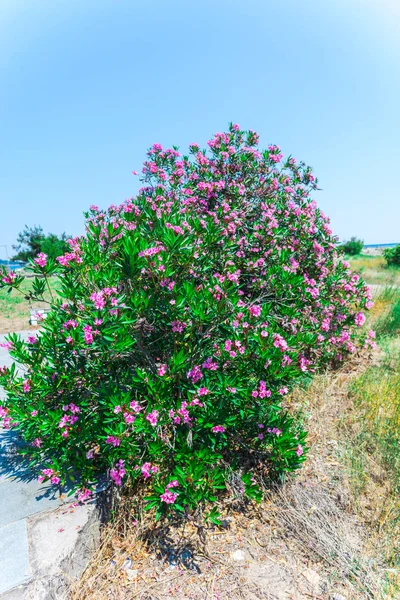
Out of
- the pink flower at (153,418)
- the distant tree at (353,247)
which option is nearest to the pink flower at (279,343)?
the pink flower at (153,418)

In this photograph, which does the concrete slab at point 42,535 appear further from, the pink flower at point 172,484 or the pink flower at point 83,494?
the pink flower at point 172,484

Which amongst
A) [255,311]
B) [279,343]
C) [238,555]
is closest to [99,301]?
[255,311]

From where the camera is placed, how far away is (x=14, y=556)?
73.4 inches

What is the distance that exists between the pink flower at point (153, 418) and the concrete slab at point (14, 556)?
0.99 meters

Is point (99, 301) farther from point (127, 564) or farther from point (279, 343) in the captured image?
point (127, 564)

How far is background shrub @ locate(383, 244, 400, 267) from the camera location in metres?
17.9

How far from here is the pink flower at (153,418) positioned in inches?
76.3

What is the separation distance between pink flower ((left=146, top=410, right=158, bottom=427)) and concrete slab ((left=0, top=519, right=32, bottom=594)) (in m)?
0.99

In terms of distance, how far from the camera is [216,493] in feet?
8.45

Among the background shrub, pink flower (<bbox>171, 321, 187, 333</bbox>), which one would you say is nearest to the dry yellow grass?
pink flower (<bbox>171, 321, 187, 333</bbox>)

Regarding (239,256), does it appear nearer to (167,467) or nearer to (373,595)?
(167,467)

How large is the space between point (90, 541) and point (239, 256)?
2.57 m

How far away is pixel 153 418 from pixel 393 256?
65.2 ft

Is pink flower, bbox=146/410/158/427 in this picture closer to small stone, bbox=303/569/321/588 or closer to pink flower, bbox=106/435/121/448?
pink flower, bbox=106/435/121/448
